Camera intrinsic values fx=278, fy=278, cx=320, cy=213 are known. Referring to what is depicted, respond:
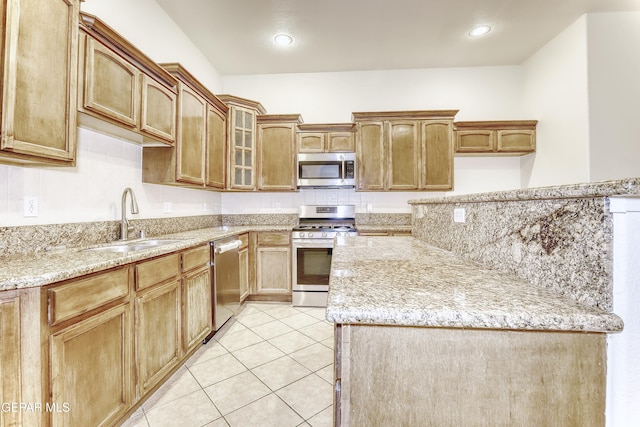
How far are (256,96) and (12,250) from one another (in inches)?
129

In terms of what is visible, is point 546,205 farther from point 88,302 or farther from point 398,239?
point 88,302

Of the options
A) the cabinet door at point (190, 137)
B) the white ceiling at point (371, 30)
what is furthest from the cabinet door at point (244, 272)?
the white ceiling at point (371, 30)

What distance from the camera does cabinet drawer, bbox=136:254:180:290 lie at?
5.10ft

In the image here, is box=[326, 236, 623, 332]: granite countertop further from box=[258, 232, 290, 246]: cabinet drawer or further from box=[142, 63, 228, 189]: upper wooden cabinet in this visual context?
box=[258, 232, 290, 246]: cabinet drawer

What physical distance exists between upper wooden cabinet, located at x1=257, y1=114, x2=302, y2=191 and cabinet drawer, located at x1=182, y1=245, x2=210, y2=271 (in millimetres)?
1451

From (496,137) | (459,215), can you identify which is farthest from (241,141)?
(496,137)

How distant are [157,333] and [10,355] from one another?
0.75m

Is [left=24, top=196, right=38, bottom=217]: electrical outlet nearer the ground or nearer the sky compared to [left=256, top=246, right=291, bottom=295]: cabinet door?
nearer the sky

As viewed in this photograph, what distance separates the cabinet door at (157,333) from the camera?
5.13 ft

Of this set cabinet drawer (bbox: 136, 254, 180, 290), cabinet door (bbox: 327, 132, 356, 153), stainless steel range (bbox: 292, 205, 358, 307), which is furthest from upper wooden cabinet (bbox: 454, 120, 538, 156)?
cabinet drawer (bbox: 136, 254, 180, 290)

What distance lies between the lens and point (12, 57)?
45.1 inches

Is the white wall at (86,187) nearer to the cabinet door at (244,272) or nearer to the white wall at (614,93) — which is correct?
the cabinet door at (244,272)

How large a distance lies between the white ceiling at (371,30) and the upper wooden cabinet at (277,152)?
82 centimetres

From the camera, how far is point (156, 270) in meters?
1.68
